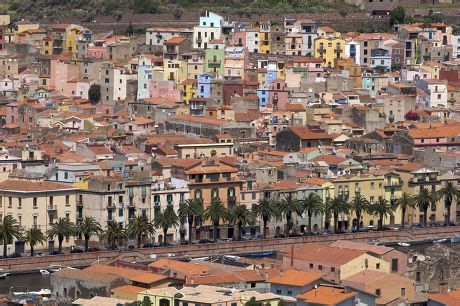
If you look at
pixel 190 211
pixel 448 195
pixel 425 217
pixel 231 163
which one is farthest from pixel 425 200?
pixel 190 211

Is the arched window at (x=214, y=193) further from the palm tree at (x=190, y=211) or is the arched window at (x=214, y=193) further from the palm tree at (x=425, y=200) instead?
the palm tree at (x=425, y=200)

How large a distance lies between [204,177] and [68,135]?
1085 cm

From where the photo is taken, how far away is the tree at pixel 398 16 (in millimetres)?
117312

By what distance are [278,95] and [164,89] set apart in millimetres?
5017

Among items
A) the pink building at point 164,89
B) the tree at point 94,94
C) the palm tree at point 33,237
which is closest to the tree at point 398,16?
the pink building at point 164,89

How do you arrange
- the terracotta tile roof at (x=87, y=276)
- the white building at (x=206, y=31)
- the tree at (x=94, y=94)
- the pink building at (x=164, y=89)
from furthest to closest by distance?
1. the white building at (x=206, y=31)
2. the tree at (x=94, y=94)
3. the pink building at (x=164, y=89)
4. the terracotta tile roof at (x=87, y=276)

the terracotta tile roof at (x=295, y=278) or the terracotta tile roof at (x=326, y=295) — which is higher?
the terracotta tile roof at (x=326, y=295)

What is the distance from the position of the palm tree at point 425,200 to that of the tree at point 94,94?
75.7 feet

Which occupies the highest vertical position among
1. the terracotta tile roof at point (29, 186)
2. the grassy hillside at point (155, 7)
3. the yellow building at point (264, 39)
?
the grassy hillside at point (155, 7)

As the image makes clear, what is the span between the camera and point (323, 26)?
115 metres

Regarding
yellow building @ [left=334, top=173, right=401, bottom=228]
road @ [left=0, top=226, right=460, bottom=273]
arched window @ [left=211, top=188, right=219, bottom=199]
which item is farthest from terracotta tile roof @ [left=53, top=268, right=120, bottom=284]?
yellow building @ [left=334, top=173, right=401, bottom=228]

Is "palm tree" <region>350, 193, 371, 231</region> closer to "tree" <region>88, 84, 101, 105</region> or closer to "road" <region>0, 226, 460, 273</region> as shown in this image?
"road" <region>0, 226, 460, 273</region>

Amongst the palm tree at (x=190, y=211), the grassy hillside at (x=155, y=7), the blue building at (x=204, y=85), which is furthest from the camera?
the grassy hillside at (x=155, y=7)

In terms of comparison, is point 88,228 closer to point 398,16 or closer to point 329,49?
point 329,49
